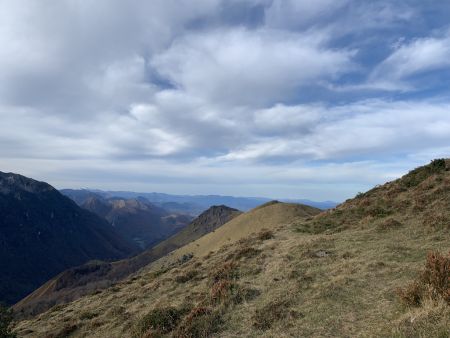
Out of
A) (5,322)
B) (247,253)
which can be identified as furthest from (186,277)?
(5,322)

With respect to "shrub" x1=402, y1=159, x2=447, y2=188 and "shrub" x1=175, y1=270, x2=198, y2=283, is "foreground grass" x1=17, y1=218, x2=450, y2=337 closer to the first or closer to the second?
"shrub" x1=175, y1=270, x2=198, y2=283

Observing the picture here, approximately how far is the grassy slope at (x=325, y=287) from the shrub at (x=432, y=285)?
38 centimetres

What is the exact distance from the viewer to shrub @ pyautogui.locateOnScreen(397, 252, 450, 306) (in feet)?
33.0

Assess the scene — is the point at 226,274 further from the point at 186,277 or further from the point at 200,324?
the point at 200,324

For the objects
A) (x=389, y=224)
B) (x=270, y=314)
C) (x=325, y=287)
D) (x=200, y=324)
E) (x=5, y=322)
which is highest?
(x=389, y=224)

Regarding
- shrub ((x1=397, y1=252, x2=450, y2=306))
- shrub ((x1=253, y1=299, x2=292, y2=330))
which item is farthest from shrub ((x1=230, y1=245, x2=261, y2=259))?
shrub ((x1=397, y1=252, x2=450, y2=306))

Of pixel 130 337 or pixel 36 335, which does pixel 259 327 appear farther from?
pixel 36 335

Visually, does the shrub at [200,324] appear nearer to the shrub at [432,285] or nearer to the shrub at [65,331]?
the shrub at [432,285]

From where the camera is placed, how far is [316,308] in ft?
41.4

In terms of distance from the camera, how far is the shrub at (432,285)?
33.0 ft

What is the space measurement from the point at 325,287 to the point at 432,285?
477 cm

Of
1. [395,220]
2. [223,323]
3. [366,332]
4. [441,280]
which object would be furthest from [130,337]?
[395,220]

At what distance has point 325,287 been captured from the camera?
14.4 meters

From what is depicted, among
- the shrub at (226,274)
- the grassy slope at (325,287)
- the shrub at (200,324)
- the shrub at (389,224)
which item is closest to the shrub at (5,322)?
the grassy slope at (325,287)
